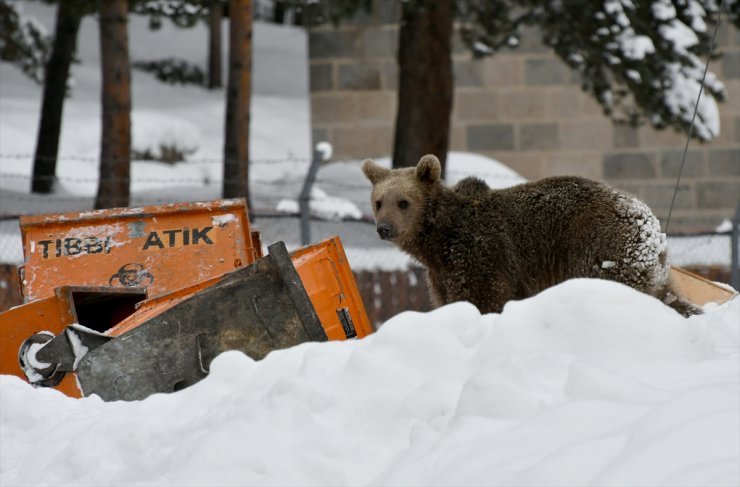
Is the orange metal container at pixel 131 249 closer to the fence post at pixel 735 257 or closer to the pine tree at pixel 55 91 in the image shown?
the fence post at pixel 735 257

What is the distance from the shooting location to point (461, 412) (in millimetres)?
4445

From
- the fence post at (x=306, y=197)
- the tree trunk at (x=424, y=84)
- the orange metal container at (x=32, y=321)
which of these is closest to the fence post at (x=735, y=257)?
the fence post at (x=306, y=197)

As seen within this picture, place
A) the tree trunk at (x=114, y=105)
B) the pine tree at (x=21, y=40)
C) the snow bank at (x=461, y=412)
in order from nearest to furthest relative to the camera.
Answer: the snow bank at (x=461, y=412) → the tree trunk at (x=114, y=105) → the pine tree at (x=21, y=40)

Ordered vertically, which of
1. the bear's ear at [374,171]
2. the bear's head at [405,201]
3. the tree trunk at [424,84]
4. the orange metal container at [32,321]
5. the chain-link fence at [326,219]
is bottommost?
the chain-link fence at [326,219]

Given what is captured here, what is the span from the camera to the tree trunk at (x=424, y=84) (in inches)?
616

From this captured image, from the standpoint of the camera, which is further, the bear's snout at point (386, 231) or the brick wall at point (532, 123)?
the brick wall at point (532, 123)

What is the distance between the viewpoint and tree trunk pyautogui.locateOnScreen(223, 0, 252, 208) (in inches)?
657

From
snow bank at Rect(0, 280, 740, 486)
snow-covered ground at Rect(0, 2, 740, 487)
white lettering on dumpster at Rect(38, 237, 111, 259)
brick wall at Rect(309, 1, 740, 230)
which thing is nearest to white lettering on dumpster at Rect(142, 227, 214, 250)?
white lettering on dumpster at Rect(38, 237, 111, 259)

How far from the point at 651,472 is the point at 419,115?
1225 cm

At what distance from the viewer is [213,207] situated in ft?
25.8

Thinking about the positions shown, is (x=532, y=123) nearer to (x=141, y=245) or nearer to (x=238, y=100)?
(x=238, y=100)

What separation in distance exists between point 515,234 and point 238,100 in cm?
972

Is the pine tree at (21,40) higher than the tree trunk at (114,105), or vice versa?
the pine tree at (21,40)

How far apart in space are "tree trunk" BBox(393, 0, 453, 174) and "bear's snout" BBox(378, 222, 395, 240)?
7.75 meters
